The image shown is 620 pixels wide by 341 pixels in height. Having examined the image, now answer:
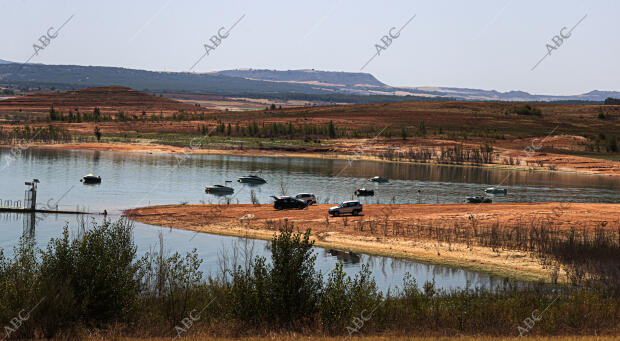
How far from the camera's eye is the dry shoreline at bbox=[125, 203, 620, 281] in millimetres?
42969

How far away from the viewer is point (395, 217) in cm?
5731

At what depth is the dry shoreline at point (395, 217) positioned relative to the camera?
141ft

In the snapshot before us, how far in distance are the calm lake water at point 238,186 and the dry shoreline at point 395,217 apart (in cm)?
162

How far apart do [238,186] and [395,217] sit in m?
35.1

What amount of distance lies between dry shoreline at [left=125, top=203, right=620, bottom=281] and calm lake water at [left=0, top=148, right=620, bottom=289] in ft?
5.33

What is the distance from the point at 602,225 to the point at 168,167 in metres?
74.8

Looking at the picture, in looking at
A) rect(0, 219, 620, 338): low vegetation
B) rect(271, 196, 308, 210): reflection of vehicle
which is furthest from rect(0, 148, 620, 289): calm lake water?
rect(271, 196, 308, 210): reflection of vehicle

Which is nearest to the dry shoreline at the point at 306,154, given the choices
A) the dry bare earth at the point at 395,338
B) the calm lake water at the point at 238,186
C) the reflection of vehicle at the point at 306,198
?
the calm lake water at the point at 238,186

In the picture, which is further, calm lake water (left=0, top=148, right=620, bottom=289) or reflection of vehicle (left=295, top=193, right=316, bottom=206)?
reflection of vehicle (left=295, top=193, right=316, bottom=206)

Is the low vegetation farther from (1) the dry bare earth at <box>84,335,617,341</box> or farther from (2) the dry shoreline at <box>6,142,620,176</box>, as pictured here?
(2) the dry shoreline at <box>6,142,620,176</box>

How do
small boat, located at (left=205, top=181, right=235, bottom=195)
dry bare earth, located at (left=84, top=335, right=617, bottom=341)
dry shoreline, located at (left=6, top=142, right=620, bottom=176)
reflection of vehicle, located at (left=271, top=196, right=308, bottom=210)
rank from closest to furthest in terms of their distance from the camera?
dry bare earth, located at (left=84, top=335, right=617, bottom=341) → reflection of vehicle, located at (left=271, top=196, right=308, bottom=210) → small boat, located at (left=205, top=181, right=235, bottom=195) → dry shoreline, located at (left=6, top=142, right=620, bottom=176)

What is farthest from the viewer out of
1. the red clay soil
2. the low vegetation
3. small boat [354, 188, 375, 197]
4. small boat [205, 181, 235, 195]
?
small boat [354, 188, 375, 197]

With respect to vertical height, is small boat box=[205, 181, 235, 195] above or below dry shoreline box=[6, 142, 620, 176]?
below

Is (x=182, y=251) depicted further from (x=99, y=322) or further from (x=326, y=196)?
(x=326, y=196)
